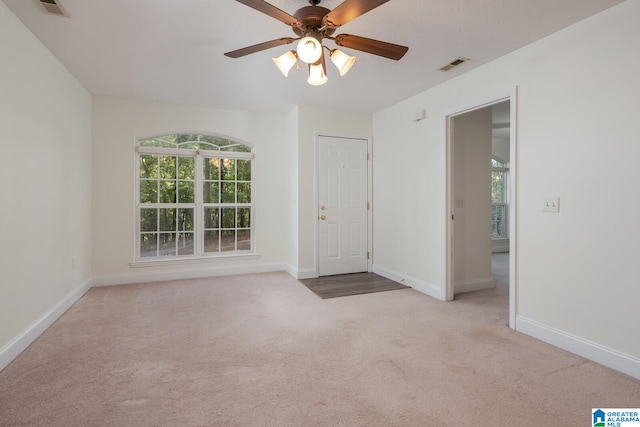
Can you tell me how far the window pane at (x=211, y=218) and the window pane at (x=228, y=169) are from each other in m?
0.54

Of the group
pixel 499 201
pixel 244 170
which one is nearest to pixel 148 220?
pixel 244 170

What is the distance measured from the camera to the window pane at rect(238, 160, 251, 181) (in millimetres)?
5184

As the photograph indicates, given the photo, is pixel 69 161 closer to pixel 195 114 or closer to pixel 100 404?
pixel 195 114

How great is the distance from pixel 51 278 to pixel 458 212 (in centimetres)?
457

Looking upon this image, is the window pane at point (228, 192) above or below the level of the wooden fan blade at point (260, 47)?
below

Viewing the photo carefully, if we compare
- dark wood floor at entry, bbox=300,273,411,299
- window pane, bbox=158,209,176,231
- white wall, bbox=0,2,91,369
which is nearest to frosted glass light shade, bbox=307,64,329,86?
white wall, bbox=0,2,91,369

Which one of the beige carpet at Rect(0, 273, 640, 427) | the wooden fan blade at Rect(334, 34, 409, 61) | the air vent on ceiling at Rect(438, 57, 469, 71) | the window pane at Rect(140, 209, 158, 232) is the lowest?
the beige carpet at Rect(0, 273, 640, 427)

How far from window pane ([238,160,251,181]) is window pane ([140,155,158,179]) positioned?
47.7 inches

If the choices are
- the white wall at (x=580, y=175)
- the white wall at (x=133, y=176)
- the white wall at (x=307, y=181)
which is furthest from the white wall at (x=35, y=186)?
the white wall at (x=580, y=175)

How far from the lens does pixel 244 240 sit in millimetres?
5242

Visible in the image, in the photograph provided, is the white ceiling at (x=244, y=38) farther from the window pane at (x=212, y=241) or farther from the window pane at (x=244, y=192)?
the window pane at (x=212, y=241)

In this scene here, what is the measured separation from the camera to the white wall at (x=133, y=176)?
14.4ft

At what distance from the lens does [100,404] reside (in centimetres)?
185

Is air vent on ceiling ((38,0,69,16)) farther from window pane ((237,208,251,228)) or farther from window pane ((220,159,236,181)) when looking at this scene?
window pane ((237,208,251,228))
